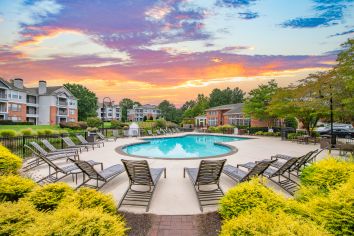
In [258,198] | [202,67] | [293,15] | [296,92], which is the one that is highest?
[293,15]

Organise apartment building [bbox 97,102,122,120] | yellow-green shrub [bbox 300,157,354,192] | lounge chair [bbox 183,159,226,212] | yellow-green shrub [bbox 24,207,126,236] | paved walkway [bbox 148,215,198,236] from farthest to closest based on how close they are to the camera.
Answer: apartment building [bbox 97,102,122,120] < lounge chair [bbox 183,159,226,212] < yellow-green shrub [bbox 300,157,354,192] < paved walkway [bbox 148,215,198,236] < yellow-green shrub [bbox 24,207,126,236]

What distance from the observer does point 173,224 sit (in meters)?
3.91

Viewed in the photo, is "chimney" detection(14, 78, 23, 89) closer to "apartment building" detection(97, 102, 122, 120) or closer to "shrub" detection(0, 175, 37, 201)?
"apartment building" detection(97, 102, 122, 120)

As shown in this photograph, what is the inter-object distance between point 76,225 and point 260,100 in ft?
101

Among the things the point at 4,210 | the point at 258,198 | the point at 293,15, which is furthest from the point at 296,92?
the point at 4,210

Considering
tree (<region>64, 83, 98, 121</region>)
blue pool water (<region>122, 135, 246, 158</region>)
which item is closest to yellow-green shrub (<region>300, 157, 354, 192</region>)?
blue pool water (<region>122, 135, 246, 158</region>)

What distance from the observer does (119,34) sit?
14695mm

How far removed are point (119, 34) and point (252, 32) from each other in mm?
9666

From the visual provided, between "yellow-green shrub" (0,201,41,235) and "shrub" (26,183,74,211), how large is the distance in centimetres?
70

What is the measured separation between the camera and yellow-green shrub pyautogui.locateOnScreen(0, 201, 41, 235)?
2447 millimetres

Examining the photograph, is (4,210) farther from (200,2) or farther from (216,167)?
(200,2)

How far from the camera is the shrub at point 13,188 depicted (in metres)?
4.02

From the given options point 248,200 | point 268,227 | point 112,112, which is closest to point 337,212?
→ point 268,227

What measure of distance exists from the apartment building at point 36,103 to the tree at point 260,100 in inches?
1642
